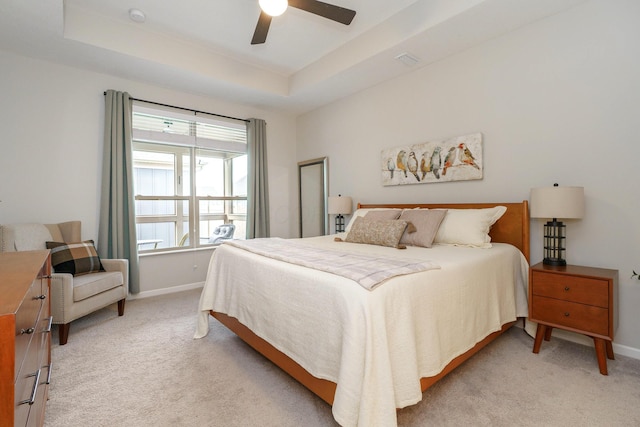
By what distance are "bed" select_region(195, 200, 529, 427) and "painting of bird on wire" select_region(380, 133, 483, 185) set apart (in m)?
0.92

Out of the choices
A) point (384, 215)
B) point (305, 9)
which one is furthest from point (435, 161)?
point (305, 9)

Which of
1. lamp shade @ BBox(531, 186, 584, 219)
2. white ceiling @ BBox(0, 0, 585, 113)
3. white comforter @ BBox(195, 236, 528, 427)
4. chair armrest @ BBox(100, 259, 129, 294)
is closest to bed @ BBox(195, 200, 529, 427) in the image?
white comforter @ BBox(195, 236, 528, 427)

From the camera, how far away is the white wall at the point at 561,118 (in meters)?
2.20

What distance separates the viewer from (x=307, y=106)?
4824 millimetres

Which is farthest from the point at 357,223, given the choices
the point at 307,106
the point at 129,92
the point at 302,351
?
the point at 129,92

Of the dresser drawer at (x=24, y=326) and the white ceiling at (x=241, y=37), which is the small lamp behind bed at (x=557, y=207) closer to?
the white ceiling at (x=241, y=37)

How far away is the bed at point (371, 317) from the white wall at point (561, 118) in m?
0.65

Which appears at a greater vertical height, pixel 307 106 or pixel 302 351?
pixel 307 106

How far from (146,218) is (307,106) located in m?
2.93

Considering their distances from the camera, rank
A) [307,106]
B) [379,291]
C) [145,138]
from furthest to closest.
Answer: [307,106] < [145,138] < [379,291]

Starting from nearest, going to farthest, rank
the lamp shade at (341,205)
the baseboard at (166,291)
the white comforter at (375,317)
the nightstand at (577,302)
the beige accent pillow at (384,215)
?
the white comforter at (375,317) → the nightstand at (577,302) → the beige accent pillow at (384,215) → the baseboard at (166,291) → the lamp shade at (341,205)

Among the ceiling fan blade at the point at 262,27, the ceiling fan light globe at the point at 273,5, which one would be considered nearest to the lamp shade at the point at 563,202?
the ceiling fan light globe at the point at 273,5

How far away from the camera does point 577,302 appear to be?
2020mm

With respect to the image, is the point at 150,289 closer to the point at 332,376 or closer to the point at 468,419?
the point at 332,376
